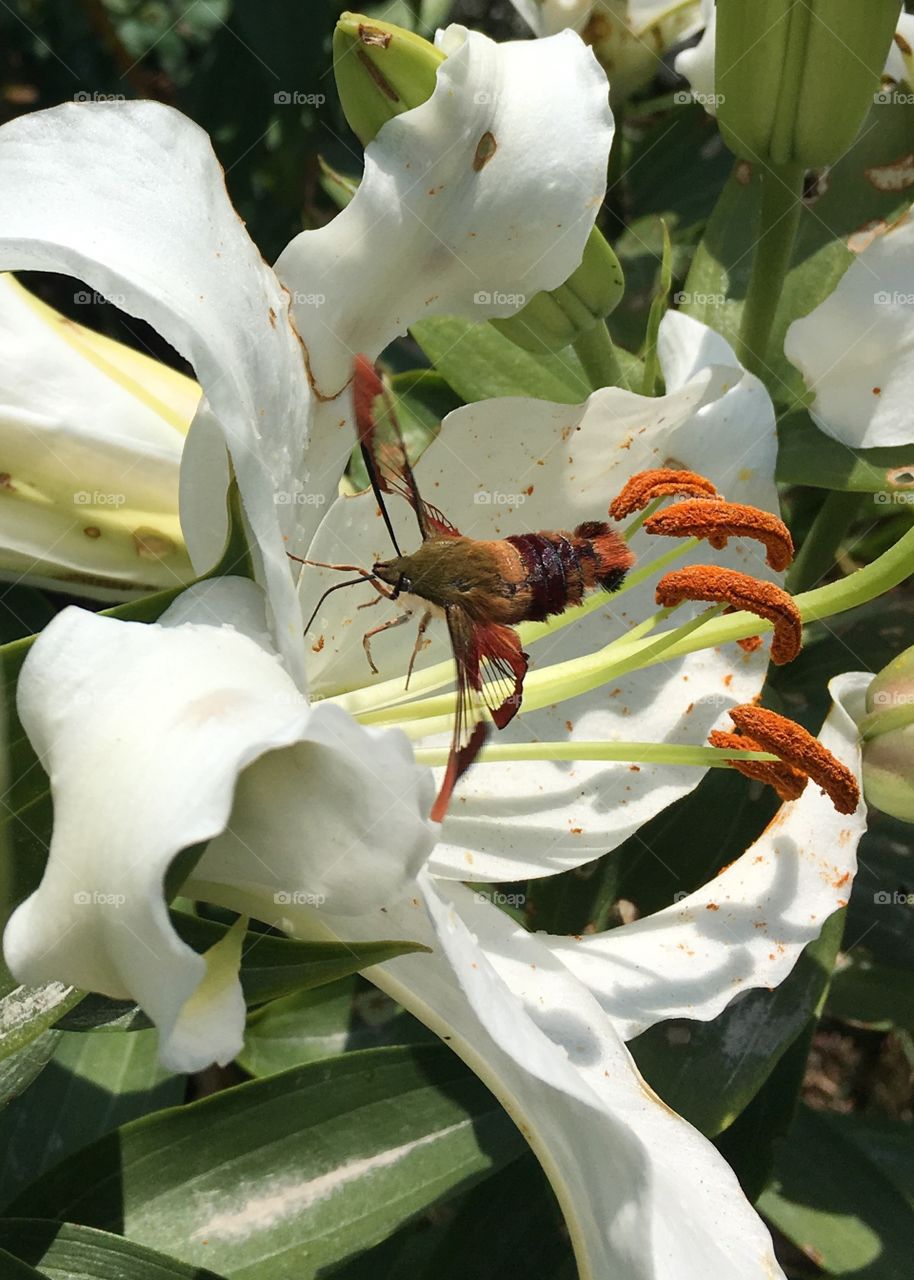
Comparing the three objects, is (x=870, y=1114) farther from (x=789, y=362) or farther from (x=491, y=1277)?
(x=789, y=362)

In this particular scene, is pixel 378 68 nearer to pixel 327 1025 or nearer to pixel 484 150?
pixel 484 150

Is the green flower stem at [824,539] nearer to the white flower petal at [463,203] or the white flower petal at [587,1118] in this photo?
the white flower petal at [463,203]

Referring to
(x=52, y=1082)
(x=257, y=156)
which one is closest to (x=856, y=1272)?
(x=52, y=1082)

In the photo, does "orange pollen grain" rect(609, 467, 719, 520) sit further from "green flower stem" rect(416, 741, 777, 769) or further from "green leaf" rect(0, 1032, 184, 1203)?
"green leaf" rect(0, 1032, 184, 1203)

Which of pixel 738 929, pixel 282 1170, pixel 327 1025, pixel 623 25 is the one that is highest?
pixel 623 25

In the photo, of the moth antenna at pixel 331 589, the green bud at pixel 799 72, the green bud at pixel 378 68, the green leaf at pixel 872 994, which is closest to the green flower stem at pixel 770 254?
the green bud at pixel 799 72

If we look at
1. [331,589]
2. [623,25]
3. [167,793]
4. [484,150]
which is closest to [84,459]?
[331,589]
